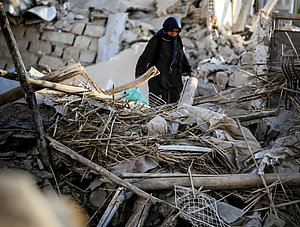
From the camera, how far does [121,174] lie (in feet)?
9.02

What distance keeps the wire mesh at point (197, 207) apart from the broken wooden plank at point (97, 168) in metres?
0.16

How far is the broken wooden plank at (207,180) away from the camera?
8.83ft

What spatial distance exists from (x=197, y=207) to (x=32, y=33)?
7.67 m

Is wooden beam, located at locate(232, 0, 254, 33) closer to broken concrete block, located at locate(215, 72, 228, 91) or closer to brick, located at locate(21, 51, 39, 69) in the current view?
broken concrete block, located at locate(215, 72, 228, 91)

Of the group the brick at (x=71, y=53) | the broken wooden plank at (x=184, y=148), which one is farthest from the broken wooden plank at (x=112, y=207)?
the brick at (x=71, y=53)

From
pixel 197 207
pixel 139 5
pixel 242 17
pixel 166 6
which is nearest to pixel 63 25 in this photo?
pixel 139 5

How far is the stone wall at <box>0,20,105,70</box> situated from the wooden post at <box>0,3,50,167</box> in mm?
6139

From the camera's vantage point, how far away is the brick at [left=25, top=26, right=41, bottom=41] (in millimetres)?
9273

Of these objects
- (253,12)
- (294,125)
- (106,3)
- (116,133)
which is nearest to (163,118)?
(116,133)

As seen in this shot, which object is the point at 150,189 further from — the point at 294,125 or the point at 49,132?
the point at 294,125

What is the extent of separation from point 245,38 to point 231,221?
8321mm

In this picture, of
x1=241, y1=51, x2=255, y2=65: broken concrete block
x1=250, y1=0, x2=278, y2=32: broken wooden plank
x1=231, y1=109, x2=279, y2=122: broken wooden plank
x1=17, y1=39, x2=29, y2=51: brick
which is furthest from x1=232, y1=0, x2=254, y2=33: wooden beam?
x1=231, y1=109, x2=279, y2=122: broken wooden plank

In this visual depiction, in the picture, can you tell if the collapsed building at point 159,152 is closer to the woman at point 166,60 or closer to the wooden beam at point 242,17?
the woman at point 166,60

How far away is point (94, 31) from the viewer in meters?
9.08
